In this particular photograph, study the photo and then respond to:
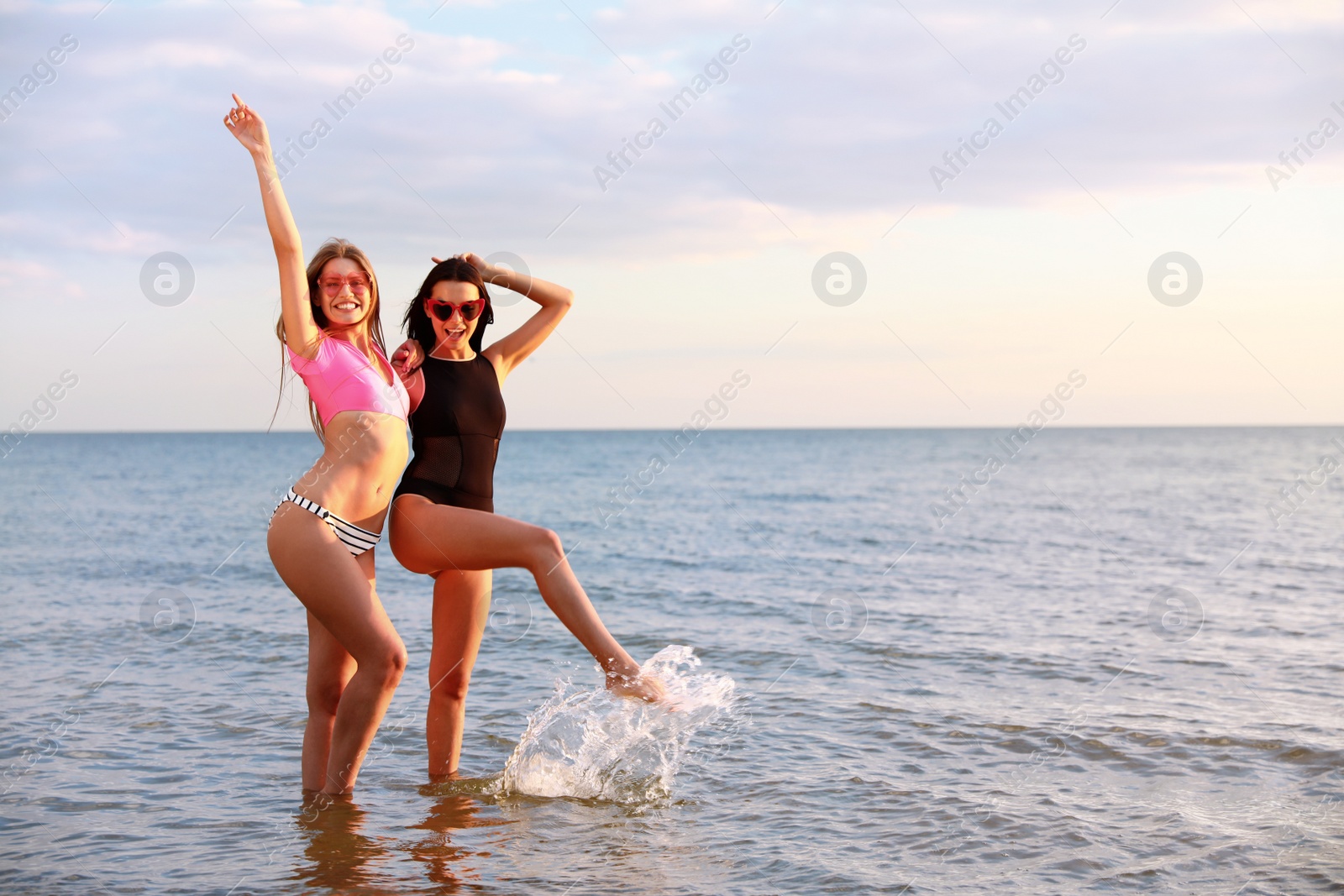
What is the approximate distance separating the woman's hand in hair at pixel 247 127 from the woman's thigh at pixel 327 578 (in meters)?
1.57

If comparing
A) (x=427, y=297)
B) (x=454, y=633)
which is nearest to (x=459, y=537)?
(x=454, y=633)

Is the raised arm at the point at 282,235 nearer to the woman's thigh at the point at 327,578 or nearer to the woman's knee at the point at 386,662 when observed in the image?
the woman's thigh at the point at 327,578

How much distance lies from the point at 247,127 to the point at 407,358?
123cm

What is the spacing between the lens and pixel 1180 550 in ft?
67.0

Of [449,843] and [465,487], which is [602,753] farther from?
[465,487]

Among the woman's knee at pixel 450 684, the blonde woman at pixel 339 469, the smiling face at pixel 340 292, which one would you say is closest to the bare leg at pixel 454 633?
the woman's knee at pixel 450 684

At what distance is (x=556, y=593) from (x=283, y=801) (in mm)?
2398

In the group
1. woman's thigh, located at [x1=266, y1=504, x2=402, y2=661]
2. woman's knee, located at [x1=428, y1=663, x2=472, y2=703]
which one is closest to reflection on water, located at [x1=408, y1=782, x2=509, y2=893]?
woman's knee, located at [x1=428, y1=663, x2=472, y2=703]

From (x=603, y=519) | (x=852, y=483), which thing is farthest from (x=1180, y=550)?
(x=852, y=483)

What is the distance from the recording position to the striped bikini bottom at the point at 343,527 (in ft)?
15.0

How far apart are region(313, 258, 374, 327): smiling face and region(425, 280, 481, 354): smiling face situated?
37cm

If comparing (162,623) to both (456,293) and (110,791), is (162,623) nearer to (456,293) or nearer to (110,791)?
(110,791)

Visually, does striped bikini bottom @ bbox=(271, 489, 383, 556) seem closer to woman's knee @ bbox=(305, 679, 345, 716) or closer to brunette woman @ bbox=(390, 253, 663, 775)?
brunette woman @ bbox=(390, 253, 663, 775)

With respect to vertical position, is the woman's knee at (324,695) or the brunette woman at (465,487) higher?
the brunette woman at (465,487)
